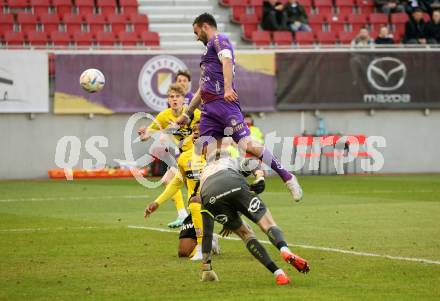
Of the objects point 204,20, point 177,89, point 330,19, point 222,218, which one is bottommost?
point 330,19

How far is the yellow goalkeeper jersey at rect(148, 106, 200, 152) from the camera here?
14121 millimetres

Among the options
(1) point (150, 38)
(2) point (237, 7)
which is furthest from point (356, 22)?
(1) point (150, 38)

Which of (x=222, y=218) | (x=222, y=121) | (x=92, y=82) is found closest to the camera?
(x=222, y=218)

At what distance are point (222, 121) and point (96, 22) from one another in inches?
794

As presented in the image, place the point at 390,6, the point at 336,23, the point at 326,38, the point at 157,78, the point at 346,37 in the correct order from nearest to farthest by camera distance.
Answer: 1. the point at 157,78
2. the point at 326,38
3. the point at 346,37
4. the point at 336,23
5. the point at 390,6

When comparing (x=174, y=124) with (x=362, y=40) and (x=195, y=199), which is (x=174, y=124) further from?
(x=362, y=40)

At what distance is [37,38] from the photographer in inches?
1192

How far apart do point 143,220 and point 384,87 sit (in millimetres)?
15814

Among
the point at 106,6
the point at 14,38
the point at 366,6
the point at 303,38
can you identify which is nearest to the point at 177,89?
the point at 14,38

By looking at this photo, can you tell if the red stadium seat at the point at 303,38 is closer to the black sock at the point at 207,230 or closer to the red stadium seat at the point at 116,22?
the red stadium seat at the point at 116,22

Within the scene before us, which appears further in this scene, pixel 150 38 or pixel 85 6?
pixel 85 6

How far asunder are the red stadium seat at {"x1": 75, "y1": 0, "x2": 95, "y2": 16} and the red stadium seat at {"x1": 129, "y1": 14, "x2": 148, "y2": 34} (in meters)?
1.26

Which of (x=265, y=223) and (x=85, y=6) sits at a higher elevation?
(x=85, y=6)

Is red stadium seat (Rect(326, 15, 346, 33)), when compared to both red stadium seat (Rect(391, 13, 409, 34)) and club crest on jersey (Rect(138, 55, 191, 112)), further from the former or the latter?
club crest on jersey (Rect(138, 55, 191, 112))
